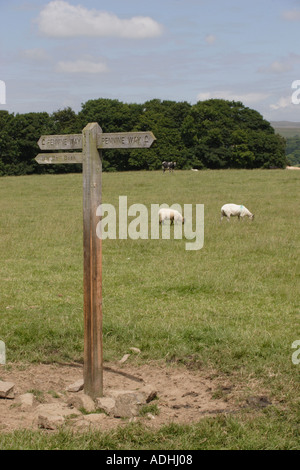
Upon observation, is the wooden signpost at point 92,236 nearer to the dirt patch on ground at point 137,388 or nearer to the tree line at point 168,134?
the dirt patch on ground at point 137,388

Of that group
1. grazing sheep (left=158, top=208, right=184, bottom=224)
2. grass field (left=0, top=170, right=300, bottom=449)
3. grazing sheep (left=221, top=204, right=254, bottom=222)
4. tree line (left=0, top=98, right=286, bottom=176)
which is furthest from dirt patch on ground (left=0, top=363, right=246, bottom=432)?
tree line (left=0, top=98, right=286, bottom=176)

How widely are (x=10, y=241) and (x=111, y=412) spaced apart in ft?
39.0

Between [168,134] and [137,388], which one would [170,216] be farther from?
[168,134]

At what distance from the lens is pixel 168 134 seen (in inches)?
2682

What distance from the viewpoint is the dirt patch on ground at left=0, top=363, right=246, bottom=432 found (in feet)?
19.0

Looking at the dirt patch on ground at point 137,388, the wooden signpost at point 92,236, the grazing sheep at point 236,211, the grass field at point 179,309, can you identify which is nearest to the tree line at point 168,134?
the grazing sheep at point 236,211

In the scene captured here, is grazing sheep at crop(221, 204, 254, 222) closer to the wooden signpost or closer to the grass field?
the grass field

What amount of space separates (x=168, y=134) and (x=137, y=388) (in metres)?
63.0

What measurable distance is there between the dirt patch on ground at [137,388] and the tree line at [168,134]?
186 ft

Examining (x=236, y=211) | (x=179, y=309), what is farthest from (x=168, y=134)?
(x=179, y=309)

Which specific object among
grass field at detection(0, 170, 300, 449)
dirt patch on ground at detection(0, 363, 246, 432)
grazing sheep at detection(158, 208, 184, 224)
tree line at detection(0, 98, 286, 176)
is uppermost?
tree line at detection(0, 98, 286, 176)

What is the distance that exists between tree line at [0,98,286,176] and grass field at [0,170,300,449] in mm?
46050

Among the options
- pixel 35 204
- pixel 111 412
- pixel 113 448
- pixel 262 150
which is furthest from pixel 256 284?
pixel 262 150

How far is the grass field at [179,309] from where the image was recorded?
5.53 meters
